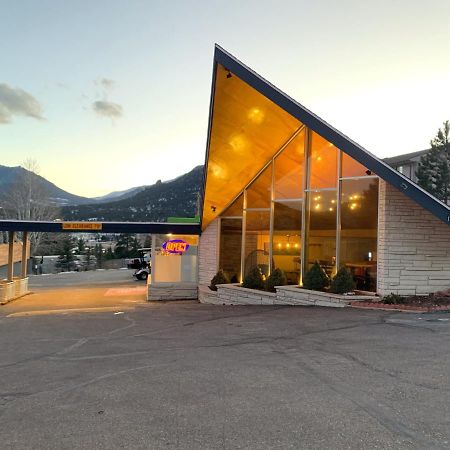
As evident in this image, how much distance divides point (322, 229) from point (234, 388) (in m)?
10.2

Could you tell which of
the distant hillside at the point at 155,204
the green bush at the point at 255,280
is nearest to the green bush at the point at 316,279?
the green bush at the point at 255,280

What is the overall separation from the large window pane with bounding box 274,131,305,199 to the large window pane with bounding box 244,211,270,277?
147cm

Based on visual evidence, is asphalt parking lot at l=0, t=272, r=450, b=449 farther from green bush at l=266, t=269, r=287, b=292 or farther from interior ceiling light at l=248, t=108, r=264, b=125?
interior ceiling light at l=248, t=108, r=264, b=125

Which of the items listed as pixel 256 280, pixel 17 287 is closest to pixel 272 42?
pixel 256 280

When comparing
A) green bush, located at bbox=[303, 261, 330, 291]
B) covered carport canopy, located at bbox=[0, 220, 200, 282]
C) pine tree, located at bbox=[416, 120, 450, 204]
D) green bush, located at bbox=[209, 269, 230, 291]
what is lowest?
green bush, located at bbox=[209, 269, 230, 291]

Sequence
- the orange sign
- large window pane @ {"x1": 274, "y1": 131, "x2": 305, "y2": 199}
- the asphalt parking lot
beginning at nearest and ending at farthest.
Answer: the asphalt parking lot
large window pane @ {"x1": 274, "y1": 131, "x2": 305, "y2": 199}
the orange sign

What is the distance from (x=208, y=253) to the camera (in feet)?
67.8

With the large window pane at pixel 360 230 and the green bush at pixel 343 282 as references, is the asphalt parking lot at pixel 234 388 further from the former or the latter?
the large window pane at pixel 360 230

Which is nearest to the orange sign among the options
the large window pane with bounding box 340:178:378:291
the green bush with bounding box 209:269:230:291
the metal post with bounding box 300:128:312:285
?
the green bush with bounding box 209:269:230:291

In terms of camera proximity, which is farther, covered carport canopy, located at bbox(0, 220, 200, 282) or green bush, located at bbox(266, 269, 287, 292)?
covered carport canopy, located at bbox(0, 220, 200, 282)

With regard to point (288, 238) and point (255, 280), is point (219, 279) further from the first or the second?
point (288, 238)

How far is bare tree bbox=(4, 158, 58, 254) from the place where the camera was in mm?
46500

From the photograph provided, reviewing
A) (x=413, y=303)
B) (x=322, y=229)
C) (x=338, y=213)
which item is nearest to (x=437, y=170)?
(x=322, y=229)

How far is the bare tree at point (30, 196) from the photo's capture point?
46.5 metres
